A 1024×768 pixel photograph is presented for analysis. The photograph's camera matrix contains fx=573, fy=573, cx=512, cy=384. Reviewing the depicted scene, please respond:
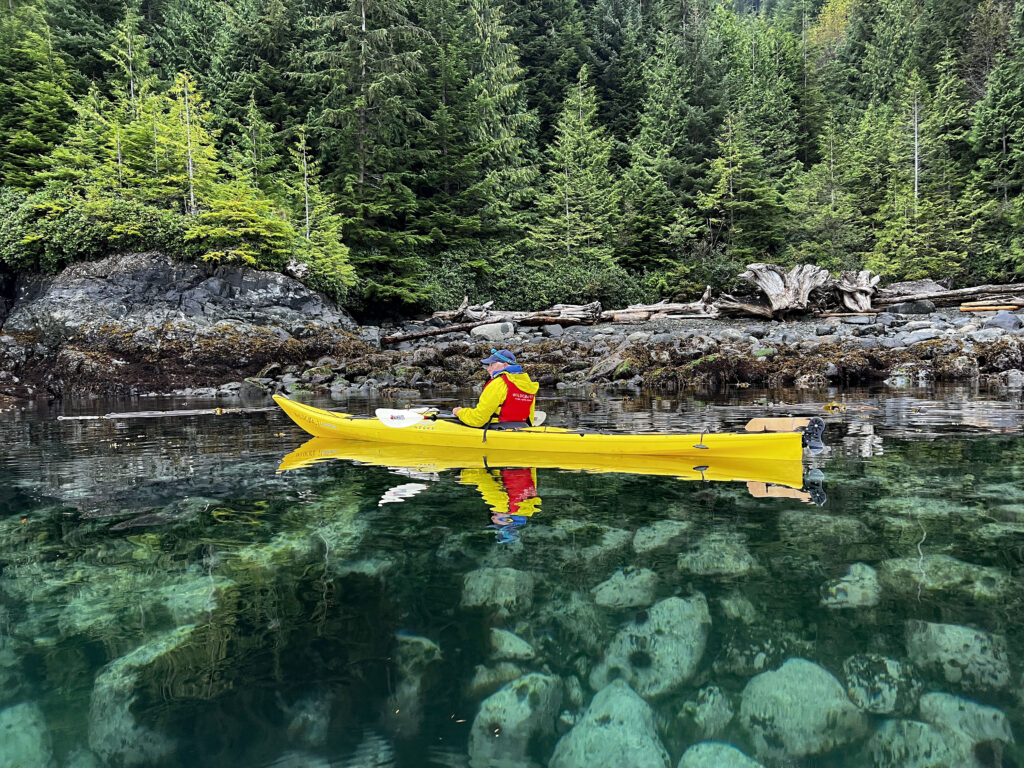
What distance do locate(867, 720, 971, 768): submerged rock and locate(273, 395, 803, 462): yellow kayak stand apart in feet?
9.83

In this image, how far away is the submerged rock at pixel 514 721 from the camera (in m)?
1.62

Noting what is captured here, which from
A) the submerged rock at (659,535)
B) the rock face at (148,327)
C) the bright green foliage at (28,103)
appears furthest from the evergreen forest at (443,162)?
the submerged rock at (659,535)

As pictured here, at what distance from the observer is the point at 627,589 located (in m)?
2.59

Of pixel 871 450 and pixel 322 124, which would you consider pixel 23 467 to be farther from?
pixel 322 124

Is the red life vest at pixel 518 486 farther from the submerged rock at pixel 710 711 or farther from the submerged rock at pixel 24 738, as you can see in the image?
the submerged rock at pixel 24 738

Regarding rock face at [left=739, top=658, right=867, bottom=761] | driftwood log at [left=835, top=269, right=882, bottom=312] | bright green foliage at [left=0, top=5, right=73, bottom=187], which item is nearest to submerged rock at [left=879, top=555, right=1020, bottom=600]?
rock face at [left=739, top=658, right=867, bottom=761]

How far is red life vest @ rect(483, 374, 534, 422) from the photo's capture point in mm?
5633

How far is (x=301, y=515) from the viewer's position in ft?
12.4

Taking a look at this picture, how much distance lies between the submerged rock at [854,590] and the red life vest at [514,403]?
3409 millimetres

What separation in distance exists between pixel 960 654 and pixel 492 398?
13.3 ft

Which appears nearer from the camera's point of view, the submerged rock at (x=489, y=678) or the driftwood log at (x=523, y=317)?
the submerged rock at (x=489, y=678)

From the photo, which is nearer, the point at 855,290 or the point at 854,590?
the point at 854,590

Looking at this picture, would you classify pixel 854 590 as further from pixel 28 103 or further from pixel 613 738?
pixel 28 103

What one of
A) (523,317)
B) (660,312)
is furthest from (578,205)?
(523,317)
